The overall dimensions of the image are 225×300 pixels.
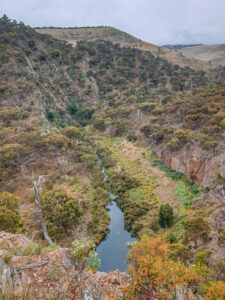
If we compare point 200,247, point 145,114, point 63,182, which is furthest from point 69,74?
point 200,247

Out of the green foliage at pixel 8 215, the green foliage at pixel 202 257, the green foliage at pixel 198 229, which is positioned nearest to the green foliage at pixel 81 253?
the green foliage at pixel 202 257

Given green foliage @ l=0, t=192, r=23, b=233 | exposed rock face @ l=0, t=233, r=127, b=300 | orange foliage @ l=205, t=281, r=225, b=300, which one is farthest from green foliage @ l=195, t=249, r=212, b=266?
green foliage @ l=0, t=192, r=23, b=233

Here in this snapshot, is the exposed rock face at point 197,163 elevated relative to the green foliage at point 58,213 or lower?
elevated

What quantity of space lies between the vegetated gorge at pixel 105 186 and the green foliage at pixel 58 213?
117 millimetres

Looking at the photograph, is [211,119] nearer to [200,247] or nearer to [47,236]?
[200,247]

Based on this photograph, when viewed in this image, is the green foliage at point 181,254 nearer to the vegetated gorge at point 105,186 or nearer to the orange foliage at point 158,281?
the vegetated gorge at point 105,186

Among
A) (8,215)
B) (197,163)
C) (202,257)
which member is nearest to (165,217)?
(202,257)

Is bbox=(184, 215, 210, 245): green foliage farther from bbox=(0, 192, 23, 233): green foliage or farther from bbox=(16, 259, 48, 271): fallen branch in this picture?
bbox=(0, 192, 23, 233): green foliage

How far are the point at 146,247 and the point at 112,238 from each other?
14.0m

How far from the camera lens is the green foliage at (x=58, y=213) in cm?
2058

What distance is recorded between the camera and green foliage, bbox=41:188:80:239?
20578 mm

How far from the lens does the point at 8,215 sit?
55.4 feet

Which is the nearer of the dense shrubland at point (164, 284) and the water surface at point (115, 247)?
the dense shrubland at point (164, 284)

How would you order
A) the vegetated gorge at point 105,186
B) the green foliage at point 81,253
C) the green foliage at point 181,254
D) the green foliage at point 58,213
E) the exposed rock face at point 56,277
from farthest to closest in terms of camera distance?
the green foliage at point 58,213
the green foliage at point 181,254
the green foliage at point 81,253
the vegetated gorge at point 105,186
the exposed rock face at point 56,277
